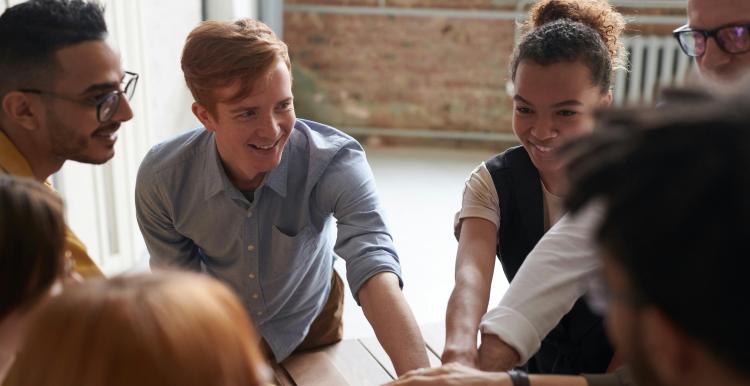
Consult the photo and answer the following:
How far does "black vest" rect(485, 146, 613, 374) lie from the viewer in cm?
177

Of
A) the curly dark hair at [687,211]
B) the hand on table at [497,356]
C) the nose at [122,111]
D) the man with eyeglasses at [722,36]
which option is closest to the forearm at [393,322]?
the hand on table at [497,356]

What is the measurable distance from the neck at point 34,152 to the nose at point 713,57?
1452mm

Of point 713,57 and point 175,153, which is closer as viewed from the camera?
point 713,57

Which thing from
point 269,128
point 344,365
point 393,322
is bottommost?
point 344,365

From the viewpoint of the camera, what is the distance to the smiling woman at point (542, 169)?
175cm

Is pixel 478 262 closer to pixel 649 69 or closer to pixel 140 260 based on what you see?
pixel 140 260

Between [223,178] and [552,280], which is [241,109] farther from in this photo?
[552,280]

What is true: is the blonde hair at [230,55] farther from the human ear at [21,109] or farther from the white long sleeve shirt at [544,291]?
the white long sleeve shirt at [544,291]

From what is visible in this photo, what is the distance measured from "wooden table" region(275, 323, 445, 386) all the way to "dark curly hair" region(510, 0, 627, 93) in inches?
29.3

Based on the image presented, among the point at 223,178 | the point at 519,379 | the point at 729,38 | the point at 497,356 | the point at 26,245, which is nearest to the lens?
the point at 26,245

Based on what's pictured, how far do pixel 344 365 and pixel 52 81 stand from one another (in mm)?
955

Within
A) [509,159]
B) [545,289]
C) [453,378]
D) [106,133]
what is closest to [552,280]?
[545,289]

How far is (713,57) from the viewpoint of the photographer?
1.67m

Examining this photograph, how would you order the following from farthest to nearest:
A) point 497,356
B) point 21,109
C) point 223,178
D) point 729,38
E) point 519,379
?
point 223,178
point 21,109
point 729,38
point 497,356
point 519,379
